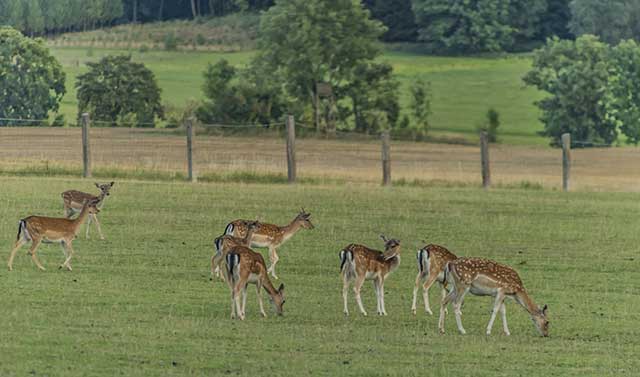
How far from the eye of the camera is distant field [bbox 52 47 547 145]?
86.7m

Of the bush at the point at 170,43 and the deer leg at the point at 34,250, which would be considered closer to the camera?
the deer leg at the point at 34,250

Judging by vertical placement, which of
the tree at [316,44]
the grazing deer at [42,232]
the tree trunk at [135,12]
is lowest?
the grazing deer at [42,232]

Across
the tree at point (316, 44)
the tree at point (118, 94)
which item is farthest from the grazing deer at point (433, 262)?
the tree at point (316, 44)

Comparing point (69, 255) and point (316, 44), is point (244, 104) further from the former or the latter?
point (69, 255)

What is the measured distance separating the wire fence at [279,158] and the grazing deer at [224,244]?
1733 centimetres

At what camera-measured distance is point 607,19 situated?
343 feet

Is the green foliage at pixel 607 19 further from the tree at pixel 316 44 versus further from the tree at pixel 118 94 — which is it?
the tree at pixel 118 94

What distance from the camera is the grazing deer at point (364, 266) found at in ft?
59.5

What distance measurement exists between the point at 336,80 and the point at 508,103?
22569 mm

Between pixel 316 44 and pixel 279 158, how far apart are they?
24884 millimetres

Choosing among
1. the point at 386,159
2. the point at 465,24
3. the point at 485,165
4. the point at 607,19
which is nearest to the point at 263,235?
the point at 386,159

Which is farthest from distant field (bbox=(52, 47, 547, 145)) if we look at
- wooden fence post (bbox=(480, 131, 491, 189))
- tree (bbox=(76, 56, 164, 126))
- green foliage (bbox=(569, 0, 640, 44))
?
wooden fence post (bbox=(480, 131, 491, 189))

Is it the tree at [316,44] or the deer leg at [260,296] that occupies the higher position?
the tree at [316,44]

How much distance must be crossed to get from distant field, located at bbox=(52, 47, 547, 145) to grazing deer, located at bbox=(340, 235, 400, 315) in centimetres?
6108
